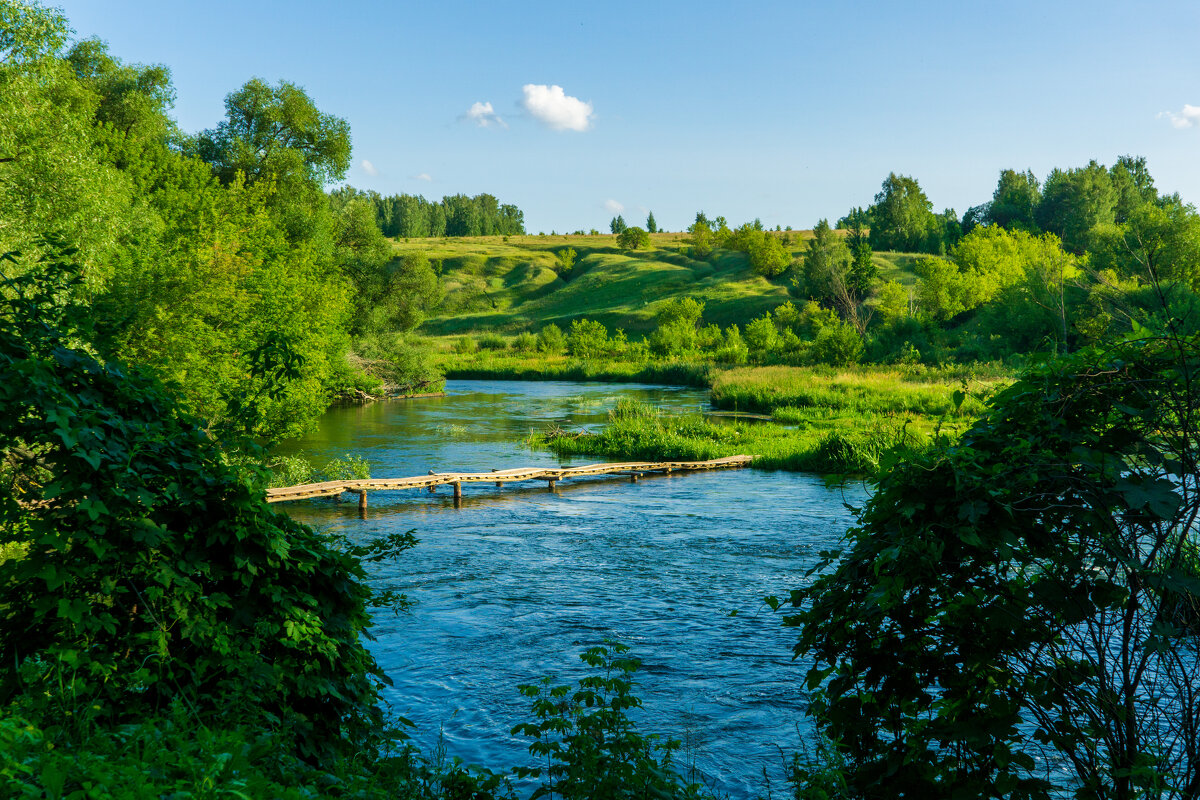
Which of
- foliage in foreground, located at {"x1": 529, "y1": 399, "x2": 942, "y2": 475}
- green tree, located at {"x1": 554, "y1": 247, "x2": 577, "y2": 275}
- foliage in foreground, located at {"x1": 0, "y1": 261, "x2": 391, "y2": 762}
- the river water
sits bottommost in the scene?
the river water

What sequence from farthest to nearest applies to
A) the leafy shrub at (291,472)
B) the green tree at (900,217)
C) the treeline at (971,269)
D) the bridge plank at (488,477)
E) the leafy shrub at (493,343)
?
the green tree at (900,217), the leafy shrub at (493,343), the treeline at (971,269), the leafy shrub at (291,472), the bridge plank at (488,477)

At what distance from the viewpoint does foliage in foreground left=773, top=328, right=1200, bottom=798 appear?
13.9 feet

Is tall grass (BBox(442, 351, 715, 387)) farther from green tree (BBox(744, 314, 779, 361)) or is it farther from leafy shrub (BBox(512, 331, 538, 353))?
leafy shrub (BBox(512, 331, 538, 353))

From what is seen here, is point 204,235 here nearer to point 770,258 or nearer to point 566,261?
point 770,258

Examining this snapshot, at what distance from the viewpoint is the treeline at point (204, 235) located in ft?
65.8

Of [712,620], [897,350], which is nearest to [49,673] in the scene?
[712,620]

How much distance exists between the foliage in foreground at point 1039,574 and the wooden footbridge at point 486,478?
18.3m

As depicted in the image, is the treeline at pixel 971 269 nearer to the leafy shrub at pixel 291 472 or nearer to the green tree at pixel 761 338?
the green tree at pixel 761 338

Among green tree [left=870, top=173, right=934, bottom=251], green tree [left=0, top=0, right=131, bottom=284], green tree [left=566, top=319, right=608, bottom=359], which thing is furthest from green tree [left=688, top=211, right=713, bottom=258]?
green tree [left=0, top=0, right=131, bottom=284]

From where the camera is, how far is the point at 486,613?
14.3 m

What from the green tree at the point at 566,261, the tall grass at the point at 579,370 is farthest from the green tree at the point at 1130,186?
the green tree at the point at 566,261

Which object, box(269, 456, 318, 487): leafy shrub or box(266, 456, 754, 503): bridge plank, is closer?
box(266, 456, 754, 503): bridge plank

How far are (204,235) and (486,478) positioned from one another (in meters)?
13.4

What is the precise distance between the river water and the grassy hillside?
80667 mm
